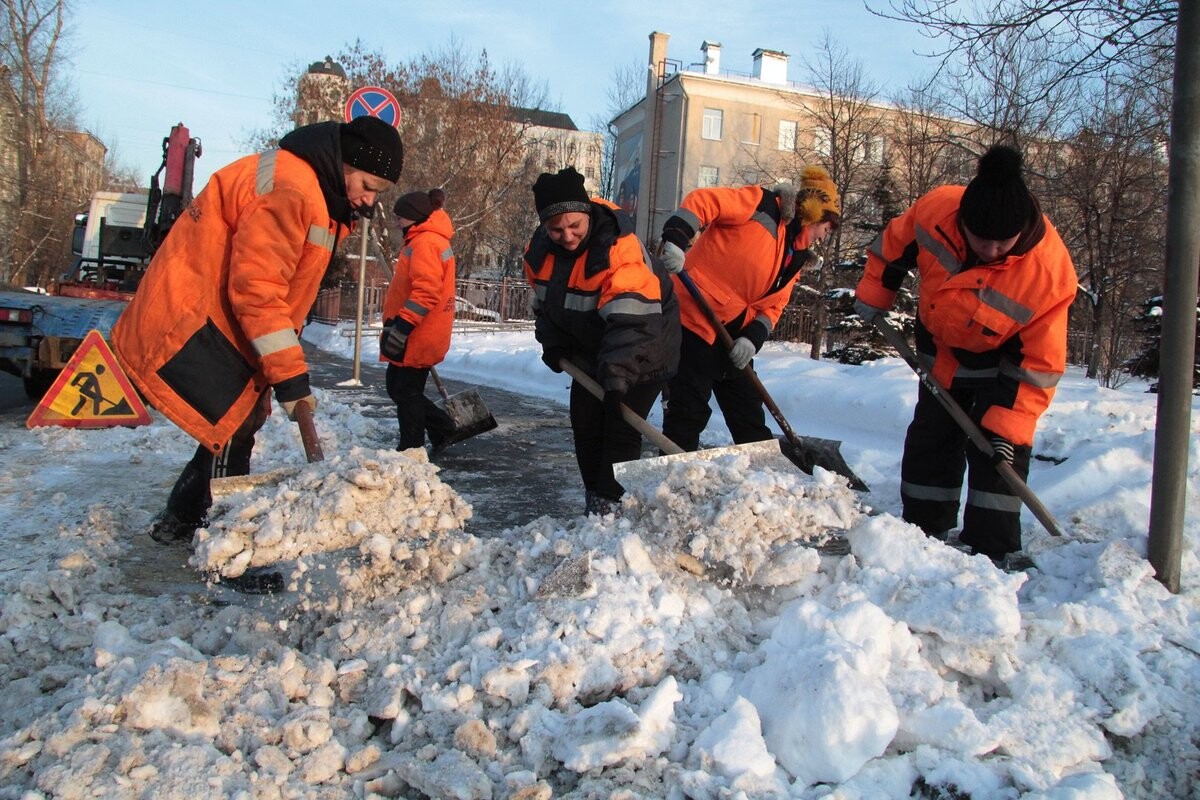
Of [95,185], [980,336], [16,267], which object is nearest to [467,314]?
[16,267]

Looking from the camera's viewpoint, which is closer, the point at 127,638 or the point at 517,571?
the point at 127,638

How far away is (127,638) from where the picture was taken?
2.37m

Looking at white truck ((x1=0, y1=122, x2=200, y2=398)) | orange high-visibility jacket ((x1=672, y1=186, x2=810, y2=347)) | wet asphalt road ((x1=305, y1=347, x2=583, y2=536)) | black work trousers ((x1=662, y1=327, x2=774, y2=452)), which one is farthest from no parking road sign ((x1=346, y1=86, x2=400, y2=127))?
black work trousers ((x1=662, y1=327, x2=774, y2=452))

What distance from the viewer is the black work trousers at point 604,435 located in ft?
12.1

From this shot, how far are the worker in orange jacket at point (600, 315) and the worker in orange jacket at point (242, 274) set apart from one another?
2.63 ft

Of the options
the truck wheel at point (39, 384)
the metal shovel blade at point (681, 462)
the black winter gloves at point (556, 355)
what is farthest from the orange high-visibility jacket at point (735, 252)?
the truck wheel at point (39, 384)

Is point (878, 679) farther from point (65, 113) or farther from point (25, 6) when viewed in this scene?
point (65, 113)

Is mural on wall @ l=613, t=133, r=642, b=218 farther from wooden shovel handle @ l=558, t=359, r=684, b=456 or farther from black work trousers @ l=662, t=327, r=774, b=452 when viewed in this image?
wooden shovel handle @ l=558, t=359, r=684, b=456

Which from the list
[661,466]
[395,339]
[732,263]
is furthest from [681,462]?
[395,339]

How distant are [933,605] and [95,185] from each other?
142 ft

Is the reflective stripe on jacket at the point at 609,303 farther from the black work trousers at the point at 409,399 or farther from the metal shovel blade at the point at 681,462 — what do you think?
the black work trousers at the point at 409,399

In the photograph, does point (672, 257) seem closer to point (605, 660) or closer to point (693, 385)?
point (693, 385)

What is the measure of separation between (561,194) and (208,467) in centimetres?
186

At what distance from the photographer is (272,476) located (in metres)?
2.75
